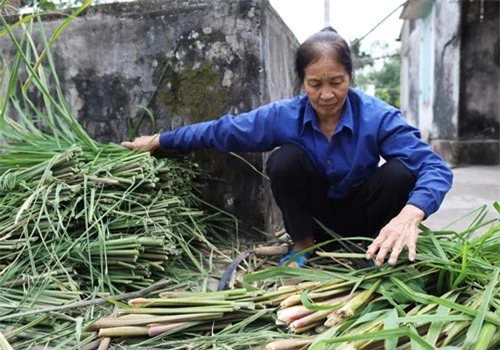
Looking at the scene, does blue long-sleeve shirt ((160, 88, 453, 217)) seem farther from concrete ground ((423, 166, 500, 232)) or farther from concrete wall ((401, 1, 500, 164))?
concrete wall ((401, 1, 500, 164))

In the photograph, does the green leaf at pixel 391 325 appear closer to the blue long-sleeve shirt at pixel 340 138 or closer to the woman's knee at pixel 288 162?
the blue long-sleeve shirt at pixel 340 138

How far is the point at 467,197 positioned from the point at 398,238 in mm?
2551

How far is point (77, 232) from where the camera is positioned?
175 centimetres

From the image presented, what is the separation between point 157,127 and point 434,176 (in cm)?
141

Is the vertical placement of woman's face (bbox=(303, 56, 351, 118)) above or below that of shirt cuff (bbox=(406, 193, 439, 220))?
above

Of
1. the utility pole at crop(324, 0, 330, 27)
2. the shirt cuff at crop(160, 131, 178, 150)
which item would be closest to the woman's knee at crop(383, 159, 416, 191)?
the shirt cuff at crop(160, 131, 178, 150)

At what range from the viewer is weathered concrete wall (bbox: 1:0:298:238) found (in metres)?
2.33

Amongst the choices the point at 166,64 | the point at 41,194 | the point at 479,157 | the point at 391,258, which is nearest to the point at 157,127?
the point at 166,64

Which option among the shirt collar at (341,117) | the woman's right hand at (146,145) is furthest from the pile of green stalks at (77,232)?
the shirt collar at (341,117)

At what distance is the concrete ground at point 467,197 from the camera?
9.11 ft

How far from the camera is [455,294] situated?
53.2 inches

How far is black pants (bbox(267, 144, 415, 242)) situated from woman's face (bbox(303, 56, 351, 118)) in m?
0.22

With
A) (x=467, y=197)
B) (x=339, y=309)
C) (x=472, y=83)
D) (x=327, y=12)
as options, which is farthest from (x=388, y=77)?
(x=339, y=309)

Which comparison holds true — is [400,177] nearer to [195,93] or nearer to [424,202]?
[424,202]
